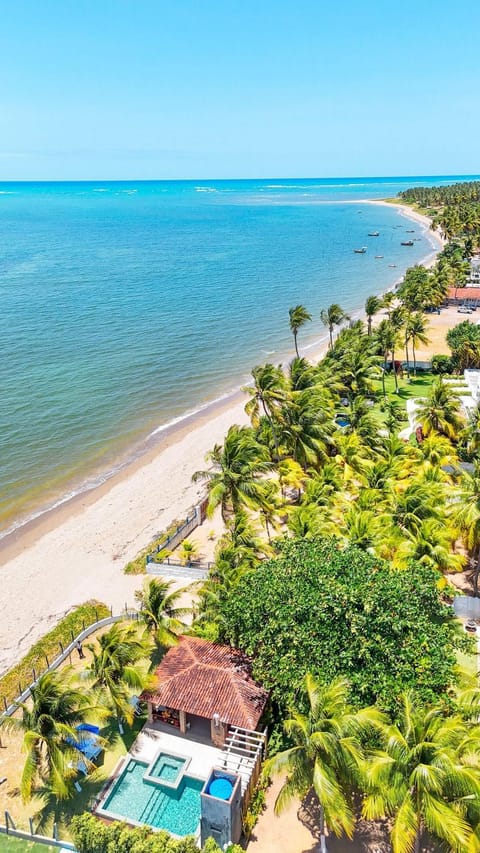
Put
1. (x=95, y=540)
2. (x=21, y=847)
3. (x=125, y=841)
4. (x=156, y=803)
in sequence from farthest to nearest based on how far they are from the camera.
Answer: (x=95, y=540) → (x=156, y=803) → (x=21, y=847) → (x=125, y=841)

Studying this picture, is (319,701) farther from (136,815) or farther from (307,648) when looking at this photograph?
(136,815)

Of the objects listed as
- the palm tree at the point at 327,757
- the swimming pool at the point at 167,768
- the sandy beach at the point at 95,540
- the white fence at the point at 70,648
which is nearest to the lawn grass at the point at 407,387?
the sandy beach at the point at 95,540

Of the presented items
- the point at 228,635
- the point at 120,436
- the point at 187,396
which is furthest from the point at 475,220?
the point at 228,635

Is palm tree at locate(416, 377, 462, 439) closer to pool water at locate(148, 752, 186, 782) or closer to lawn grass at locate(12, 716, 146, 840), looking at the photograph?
pool water at locate(148, 752, 186, 782)

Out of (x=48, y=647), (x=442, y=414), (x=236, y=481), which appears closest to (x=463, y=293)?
(x=442, y=414)

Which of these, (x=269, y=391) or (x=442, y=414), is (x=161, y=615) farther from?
(x=442, y=414)

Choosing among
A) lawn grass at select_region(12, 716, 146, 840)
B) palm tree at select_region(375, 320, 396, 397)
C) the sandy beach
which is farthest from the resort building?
palm tree at select_region(375, 320, 396, 397)
